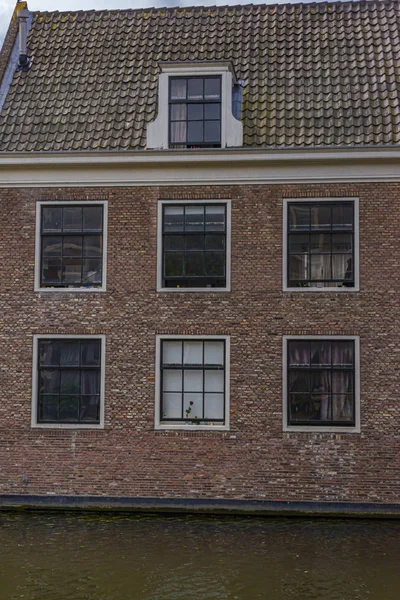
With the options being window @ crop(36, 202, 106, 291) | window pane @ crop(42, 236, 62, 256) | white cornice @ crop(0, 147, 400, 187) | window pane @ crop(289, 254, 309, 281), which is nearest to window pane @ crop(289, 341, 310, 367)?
window pane @ crop(289, 254, 309, 281)

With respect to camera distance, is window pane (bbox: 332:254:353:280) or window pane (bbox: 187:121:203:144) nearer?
window pane (bbox: 332:254:353:280)

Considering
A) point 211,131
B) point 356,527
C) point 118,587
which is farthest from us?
point 211,131

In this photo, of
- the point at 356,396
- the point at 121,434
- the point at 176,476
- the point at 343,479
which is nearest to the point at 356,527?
the point at 343,479

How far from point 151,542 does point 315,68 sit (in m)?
10.5

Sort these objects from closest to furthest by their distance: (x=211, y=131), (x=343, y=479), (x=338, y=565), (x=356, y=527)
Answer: (x=338, y=565) < (x=356, y=527) < (x=343, y=479) < (x=211, y=131)

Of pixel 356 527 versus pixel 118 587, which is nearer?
pixel 118 587

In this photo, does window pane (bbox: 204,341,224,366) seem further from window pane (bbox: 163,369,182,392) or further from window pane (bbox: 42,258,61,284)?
window pane (bbox: 42,258,61,284)

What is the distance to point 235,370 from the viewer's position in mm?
16672

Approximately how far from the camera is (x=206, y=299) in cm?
1689

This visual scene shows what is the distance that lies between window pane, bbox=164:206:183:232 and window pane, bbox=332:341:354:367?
3843 millimetres

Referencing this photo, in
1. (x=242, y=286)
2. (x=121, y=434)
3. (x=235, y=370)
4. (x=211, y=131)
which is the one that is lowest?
(x=121, y=434)

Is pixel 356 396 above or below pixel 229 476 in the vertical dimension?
above

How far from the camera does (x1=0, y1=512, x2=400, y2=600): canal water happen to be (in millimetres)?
10526

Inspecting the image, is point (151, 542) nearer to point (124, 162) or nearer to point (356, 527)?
point (356, 527)
